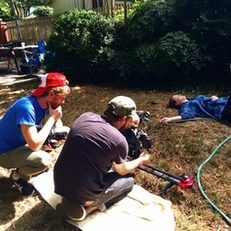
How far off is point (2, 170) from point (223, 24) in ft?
15.6

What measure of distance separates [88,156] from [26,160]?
0.95 meters

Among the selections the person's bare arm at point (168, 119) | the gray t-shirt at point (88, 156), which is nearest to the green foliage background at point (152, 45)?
the person's bare arm at point (168, 119)

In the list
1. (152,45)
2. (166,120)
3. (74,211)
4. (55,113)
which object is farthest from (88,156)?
(152,45)

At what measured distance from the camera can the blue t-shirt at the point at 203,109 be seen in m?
5.00

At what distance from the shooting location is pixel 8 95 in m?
8.01

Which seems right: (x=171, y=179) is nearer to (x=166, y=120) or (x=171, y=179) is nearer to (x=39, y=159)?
(x=39, y=159)

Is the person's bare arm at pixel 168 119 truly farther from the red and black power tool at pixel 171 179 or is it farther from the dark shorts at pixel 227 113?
the red and black power tool at pixel 171 179

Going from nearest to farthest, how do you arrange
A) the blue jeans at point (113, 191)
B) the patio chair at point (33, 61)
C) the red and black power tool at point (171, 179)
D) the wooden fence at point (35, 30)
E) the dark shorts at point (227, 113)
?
1. the blue jeans at point (113, 191)
2. the red and black power tool at point (171, 179)
3. the dark shorts at point (227, 113)
4. the patio chair at point (33, 61)
5. the wooden fence at point (35, 30)

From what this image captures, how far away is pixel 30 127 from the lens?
10.5 feet

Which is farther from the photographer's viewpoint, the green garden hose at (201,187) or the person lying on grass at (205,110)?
the person lying on grass at (205,110)

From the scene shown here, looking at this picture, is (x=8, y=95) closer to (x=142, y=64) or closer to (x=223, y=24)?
(x=142, y=64)

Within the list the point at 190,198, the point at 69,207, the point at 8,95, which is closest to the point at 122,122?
the point at 69,207

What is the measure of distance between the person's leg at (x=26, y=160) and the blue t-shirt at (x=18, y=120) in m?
0.06

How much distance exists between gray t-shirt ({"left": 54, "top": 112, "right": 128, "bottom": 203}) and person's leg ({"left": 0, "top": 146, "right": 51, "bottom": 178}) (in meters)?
0.60
